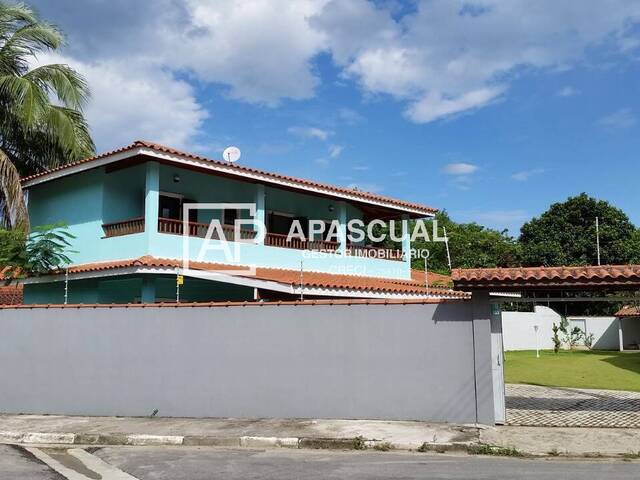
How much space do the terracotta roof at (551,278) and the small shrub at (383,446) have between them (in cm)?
251

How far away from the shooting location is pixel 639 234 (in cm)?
3847

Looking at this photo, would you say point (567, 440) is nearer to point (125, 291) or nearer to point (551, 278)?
point (551, 278)

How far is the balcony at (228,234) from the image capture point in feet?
47.7

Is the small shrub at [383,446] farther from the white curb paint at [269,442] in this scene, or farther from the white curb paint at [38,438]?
the white curb paint at [38,438]

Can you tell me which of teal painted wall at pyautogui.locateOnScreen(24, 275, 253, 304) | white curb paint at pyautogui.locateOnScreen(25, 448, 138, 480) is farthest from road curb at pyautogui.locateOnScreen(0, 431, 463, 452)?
teal painted wall at pyautogui.locateOnScreen(24, 275, 253, 304)

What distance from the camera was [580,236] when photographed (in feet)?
127

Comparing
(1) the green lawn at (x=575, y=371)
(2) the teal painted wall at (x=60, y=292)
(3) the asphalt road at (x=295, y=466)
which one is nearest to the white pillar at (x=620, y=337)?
(1) the green lawn at (x=575, y=371)

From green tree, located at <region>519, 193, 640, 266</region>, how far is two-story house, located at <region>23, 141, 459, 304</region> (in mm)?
22976

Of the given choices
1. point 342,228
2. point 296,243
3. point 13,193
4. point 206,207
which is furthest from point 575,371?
point 13,193

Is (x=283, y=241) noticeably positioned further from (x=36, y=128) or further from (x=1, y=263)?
(x=36, y=128)

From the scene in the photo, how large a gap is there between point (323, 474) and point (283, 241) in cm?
1082

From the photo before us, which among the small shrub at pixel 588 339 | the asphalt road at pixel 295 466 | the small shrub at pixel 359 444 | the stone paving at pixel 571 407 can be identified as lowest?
the asphalt road at pixel 295 466

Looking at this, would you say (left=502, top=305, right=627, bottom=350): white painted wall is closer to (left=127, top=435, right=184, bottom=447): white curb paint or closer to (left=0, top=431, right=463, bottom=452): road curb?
(left=0, top=431, right=463, bottom=452): road curb

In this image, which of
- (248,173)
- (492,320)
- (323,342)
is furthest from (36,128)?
(492,320)
